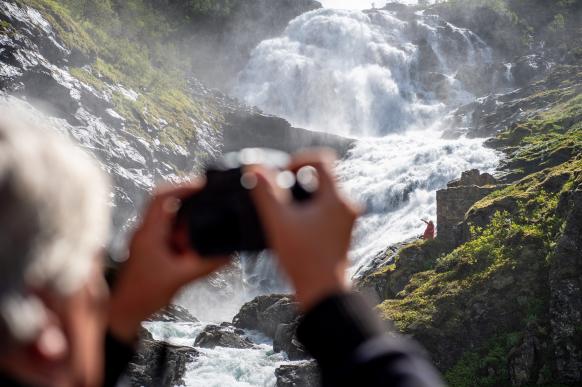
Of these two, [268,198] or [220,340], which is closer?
A: [268,198]

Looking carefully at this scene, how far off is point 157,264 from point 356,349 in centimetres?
54

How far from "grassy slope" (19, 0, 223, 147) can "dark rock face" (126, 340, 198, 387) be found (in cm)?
2665

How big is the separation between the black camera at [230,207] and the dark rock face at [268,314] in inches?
889

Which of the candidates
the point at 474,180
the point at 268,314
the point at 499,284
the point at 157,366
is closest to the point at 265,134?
the point at 268,314

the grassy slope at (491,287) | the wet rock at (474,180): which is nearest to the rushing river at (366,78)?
the wet rock at (474,180)

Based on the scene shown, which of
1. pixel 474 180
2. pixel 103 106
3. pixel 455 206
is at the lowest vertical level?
pixel 455 206

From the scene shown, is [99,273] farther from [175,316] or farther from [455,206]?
[175,316]

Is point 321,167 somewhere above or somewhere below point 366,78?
below

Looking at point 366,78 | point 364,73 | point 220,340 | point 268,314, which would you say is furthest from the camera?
point 364,73

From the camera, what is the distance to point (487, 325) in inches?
573

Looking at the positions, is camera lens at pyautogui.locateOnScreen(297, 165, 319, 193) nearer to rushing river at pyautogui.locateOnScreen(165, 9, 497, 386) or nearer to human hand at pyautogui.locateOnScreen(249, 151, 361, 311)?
human hand at pyautogui.locateOnScreen(249, 151, 361, 311)

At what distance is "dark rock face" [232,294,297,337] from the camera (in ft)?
84.3

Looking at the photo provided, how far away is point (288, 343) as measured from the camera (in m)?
21.5

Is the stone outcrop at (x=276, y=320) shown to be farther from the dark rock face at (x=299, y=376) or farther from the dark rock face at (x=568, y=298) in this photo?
the dark rock face at (x=568, y=298)
